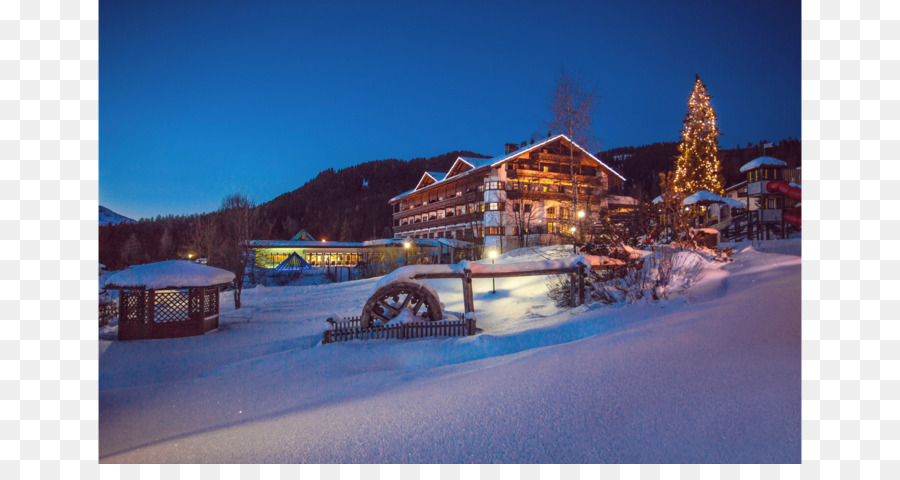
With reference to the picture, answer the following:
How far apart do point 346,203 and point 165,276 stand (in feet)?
209

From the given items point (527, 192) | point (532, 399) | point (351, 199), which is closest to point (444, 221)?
point (527, 192)

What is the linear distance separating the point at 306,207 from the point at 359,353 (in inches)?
2764

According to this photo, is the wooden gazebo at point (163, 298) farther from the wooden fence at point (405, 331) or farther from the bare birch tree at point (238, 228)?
the bare birch tree at point (238, 228)

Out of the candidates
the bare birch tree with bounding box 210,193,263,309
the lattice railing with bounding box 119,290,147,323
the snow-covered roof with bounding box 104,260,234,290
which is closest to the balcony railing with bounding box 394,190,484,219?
the bare birch tree with bounding box 210,193,263,309

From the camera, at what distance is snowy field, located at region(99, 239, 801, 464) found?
2.82 meters

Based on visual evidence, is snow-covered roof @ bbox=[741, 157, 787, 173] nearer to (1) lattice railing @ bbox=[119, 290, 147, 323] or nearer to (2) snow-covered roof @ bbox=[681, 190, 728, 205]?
(2) snow-covered roof @ bbox=[681, 190, 728, 205]

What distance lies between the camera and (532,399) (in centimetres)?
342

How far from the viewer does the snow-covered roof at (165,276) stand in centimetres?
970

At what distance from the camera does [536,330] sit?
751 centimetres

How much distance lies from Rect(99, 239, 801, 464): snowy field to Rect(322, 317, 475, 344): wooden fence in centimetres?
139

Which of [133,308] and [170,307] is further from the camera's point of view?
[170,307]

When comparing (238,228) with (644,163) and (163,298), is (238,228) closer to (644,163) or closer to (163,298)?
(163,298)

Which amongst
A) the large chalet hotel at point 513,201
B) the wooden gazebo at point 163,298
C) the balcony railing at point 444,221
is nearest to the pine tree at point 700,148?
the large chalet hotel at point 513,201
